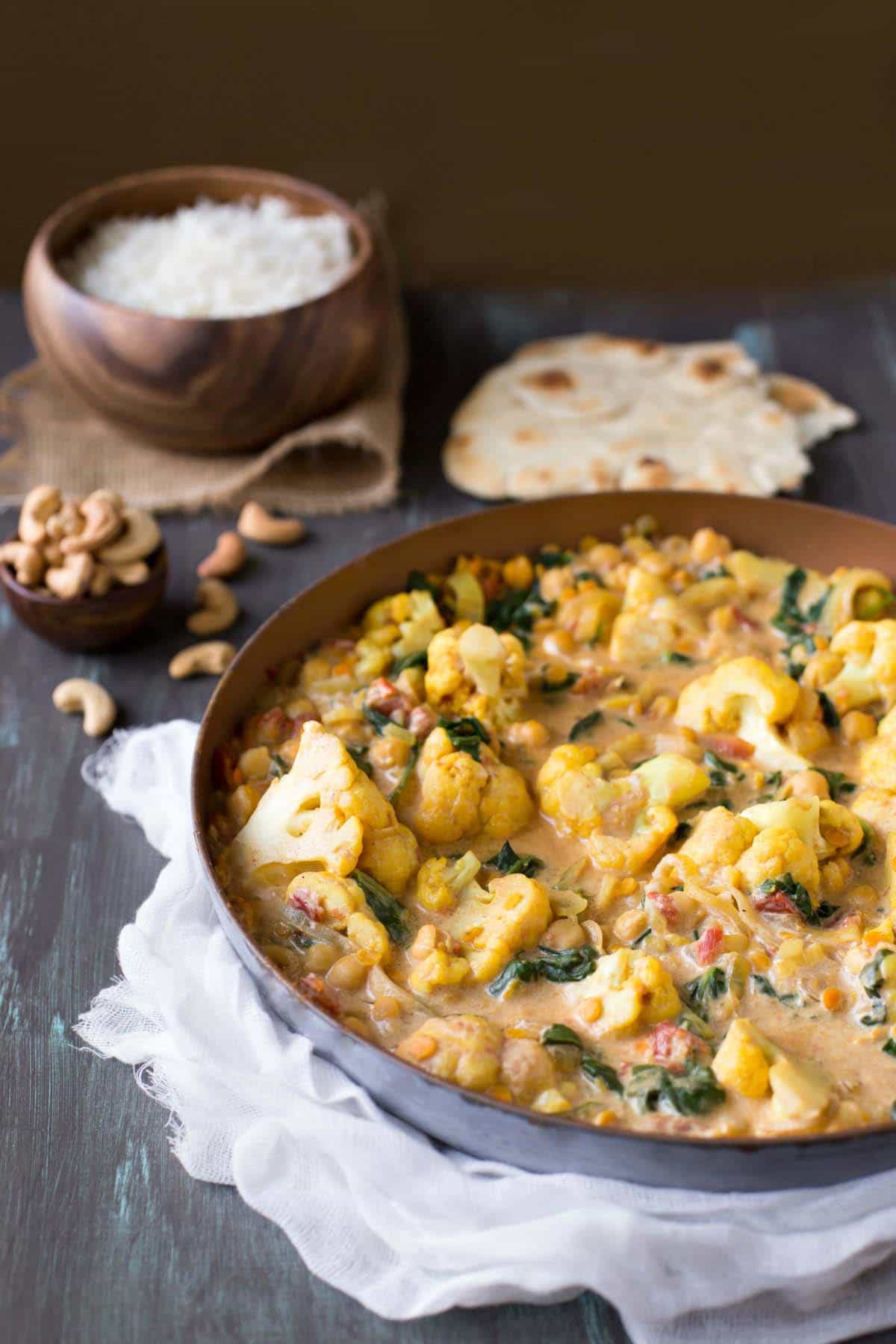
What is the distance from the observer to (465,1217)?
3104mm

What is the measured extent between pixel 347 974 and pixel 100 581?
1.95 meters

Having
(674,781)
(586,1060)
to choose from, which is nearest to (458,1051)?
(586,1060)

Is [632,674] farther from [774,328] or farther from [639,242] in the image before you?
[639,242]

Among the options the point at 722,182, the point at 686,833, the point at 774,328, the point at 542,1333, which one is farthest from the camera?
the point at 722,182

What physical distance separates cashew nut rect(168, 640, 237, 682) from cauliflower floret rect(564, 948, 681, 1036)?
203 cm

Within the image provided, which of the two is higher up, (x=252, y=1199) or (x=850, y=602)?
(x=850, y=602)

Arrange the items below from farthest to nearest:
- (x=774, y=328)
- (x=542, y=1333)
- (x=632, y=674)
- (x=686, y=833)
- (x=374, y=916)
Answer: (x=774, y=328), (x=632, y=674), (x=686, y=833), (x=374, y=916), (x=542, y=1333)

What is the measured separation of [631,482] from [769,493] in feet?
1.69

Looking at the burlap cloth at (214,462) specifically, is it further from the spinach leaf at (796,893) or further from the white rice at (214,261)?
the spinach leaf at (796,893)

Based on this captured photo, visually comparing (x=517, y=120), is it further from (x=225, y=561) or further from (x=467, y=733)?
(x=467, y=733)

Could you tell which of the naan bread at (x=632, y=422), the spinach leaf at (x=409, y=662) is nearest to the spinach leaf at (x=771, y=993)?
the spinach leaf at (x=409, y=662)

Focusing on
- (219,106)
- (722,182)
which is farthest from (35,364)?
(722,182)

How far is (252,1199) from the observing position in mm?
3230

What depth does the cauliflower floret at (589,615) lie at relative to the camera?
4.59 metres
